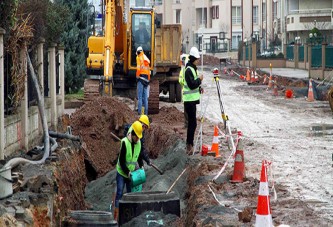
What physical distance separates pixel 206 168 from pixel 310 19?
6769 centimetres

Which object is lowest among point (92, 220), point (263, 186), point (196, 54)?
point (92, 220)

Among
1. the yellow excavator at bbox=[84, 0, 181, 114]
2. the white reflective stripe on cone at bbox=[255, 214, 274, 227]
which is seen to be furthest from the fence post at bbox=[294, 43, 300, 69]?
the white reflective stripe on cone at bbox=[255, 214, 274, 227]

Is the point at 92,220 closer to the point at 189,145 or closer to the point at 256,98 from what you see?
the point at 189,145

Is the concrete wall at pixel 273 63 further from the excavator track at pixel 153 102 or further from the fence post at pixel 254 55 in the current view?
the excavator track at pixel 153 102

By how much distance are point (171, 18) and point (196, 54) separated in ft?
320

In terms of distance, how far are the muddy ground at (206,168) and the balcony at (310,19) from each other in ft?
158

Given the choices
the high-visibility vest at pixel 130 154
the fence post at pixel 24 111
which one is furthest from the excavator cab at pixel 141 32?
the high-visibility vest at pixel 130 154

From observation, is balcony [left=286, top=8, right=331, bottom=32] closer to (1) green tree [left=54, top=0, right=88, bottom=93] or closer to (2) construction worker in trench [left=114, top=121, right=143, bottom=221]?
(1) green tree [left=54, top=0, right=88, bottom=93]

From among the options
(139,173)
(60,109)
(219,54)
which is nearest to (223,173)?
(139,173)

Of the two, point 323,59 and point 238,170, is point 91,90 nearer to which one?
point 238,170

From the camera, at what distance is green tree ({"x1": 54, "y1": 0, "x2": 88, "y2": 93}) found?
36469 mm

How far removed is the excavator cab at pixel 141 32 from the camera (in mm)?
30406

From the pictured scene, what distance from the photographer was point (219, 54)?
101875mm

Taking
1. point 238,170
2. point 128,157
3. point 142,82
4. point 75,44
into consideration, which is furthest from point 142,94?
point 238,170
